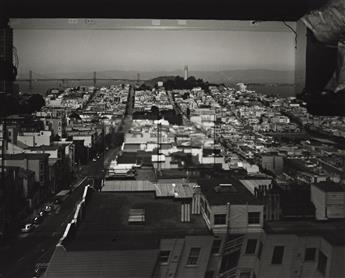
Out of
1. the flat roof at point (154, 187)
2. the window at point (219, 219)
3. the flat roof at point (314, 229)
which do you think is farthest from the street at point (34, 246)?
the flat roof at point (314, 229)

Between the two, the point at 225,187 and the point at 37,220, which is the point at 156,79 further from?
the point at 37,220

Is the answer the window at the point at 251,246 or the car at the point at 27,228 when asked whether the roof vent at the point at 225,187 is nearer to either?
the window at the point at 251,246

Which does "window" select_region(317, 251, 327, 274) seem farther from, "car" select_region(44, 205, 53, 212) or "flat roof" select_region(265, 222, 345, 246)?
"car" select_region(44, 205, 53, 212)

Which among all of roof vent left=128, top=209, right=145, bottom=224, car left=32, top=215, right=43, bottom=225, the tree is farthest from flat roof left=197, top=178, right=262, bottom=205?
the tree

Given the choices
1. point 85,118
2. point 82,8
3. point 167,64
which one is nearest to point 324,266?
point 167,64

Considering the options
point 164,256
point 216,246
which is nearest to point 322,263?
point 216,246

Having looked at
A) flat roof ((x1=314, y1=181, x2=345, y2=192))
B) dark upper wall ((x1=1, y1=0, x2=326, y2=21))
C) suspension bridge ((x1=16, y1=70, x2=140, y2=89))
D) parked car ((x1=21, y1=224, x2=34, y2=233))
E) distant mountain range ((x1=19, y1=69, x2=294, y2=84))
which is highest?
dark upper wall ((x1=1, y1=0, x2=326, y2=21))

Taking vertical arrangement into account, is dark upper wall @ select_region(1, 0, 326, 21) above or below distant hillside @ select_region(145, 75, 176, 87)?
above
